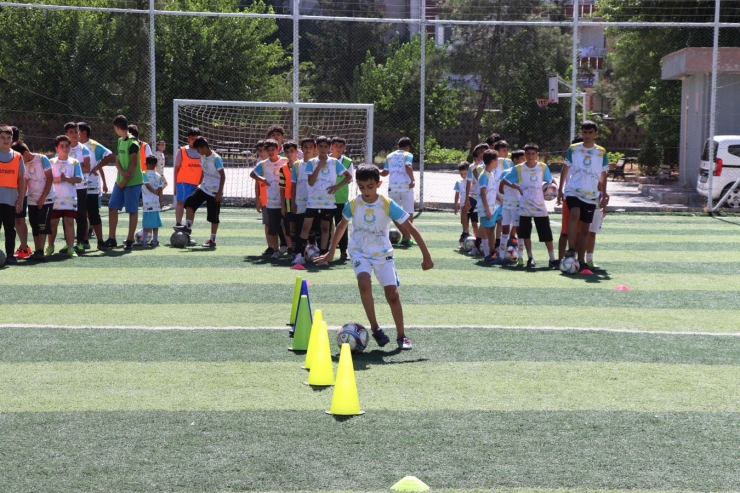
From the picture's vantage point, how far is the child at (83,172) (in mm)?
14531

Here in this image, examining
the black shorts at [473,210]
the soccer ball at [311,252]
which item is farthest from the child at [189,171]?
the black shorts at [473,210]

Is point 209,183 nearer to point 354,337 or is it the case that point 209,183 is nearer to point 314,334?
point 354,337

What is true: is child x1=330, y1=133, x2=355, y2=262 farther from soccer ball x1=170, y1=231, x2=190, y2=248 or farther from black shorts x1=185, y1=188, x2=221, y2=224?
soccer ball x1=170, y1=231, x2=190, y2=248

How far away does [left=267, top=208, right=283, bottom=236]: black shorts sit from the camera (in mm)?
14469

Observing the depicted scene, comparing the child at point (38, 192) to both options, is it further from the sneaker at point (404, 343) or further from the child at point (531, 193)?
the sneaker at point (404, 343)

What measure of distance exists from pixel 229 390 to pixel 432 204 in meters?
16.2

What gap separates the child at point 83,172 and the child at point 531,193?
6.42 meters

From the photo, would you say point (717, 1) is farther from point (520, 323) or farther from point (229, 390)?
point (229, 390)

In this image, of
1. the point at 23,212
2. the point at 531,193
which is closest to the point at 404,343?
the point at 531,193

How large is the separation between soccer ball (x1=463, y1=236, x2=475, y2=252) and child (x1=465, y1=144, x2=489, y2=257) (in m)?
0.06

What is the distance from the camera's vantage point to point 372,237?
8320mm

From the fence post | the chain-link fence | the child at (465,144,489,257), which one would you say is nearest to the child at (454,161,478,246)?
the child at (465,144,489,257)

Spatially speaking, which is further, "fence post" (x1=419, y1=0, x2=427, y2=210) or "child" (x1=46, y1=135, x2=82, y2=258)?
"fence post" (x1=419, y1=0, x2=427, y2=210)

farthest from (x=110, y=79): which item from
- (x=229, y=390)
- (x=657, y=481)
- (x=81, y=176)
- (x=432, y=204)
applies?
(x=657, y=481)
